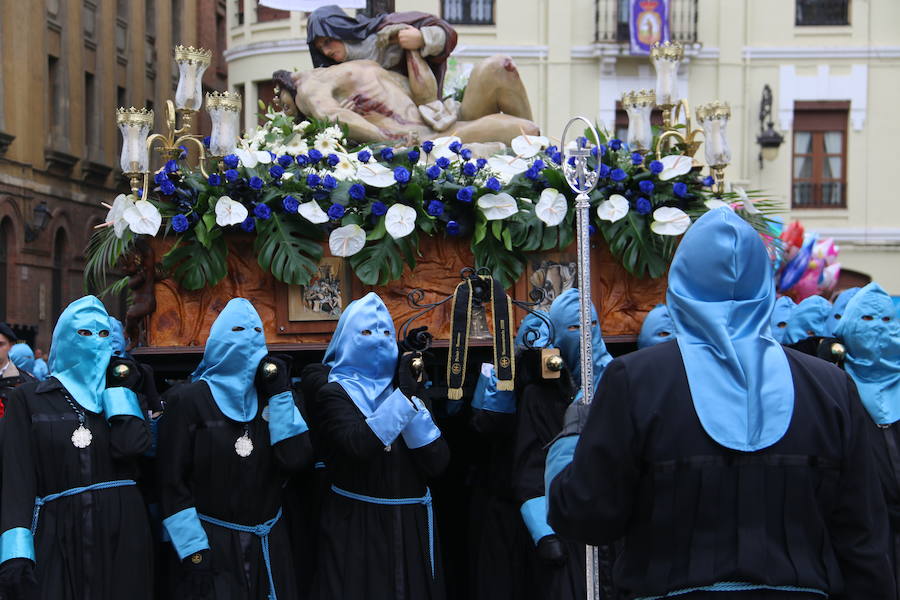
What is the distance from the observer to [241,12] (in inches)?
1114

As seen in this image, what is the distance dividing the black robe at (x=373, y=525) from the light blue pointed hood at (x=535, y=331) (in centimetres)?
95

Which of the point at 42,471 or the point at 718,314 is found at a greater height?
the point at 718,314

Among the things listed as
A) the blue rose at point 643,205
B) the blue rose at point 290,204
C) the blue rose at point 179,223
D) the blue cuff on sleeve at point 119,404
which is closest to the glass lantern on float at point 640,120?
the blue rose at point 643,205

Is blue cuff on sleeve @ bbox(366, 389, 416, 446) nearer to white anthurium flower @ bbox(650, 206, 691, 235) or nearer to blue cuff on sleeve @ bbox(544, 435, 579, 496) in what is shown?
blue cuff on sleeve @ bbox(544, 435, 579, 496)

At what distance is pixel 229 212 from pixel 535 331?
1801mm

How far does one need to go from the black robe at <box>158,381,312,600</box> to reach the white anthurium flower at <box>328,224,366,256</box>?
1681 mm

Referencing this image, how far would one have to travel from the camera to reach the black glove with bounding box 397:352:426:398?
6.33 meters

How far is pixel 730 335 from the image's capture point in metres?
3.71

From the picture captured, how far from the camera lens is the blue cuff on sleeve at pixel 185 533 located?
598 centimetres

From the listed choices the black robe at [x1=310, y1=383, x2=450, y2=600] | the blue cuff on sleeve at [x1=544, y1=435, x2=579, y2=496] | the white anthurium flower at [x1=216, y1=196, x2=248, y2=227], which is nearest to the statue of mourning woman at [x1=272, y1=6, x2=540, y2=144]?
the white anthurium flower at [x1=216, y1=196, x2=248, y2=227]

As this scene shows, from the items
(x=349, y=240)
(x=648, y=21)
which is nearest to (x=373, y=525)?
(x=349, y=240)

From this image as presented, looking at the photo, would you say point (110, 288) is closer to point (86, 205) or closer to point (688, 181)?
point (688, 181)

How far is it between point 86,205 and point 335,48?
1982 cm

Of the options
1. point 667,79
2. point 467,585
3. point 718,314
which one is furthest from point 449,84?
point 718,314
